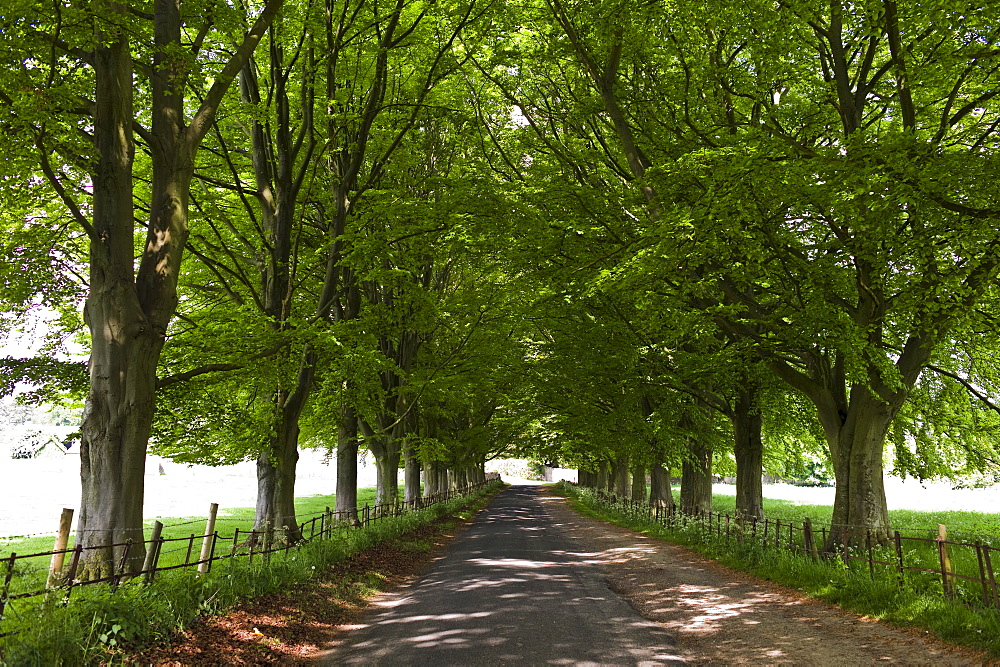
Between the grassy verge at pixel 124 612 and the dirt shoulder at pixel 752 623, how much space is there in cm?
543

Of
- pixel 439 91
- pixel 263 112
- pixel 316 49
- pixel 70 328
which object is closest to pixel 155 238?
pixel 263 112

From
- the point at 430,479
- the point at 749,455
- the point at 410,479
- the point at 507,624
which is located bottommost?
the point at 430,479

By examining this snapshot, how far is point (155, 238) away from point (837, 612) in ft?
35.9

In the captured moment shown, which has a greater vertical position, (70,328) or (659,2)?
(659,2)

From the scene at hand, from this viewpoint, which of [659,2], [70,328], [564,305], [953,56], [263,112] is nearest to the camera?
[953,56]

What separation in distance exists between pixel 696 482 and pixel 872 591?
14306 mm

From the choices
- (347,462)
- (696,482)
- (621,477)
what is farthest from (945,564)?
(621,477)

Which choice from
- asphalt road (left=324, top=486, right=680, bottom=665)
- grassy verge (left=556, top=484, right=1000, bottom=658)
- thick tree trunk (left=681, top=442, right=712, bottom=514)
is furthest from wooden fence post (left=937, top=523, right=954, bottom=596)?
thick tree trunk (left=681, top=442, right=712, bottom=514)

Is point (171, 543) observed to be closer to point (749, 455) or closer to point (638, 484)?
point (638, 484)

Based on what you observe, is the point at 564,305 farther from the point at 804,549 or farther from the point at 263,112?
the point at 263,112

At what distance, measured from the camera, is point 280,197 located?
1405 cm

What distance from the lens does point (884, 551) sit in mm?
11297

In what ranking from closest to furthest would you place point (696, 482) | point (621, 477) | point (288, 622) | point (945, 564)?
point (288, 622) < point (945, 564) < point (696, 482) < point (621, 477)

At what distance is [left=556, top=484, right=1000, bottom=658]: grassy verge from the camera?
24.1 feet
